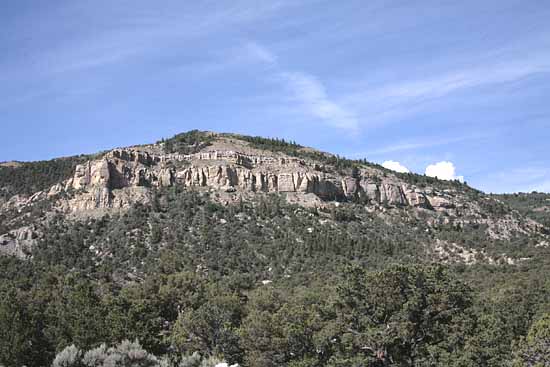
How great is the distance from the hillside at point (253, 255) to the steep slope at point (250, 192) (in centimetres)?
39

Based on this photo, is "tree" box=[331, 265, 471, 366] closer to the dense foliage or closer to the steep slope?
the dense foliage

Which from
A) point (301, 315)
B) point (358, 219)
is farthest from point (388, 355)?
point (358, 219)

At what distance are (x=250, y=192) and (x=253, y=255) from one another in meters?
27.9

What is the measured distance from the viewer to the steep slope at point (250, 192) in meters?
99.7

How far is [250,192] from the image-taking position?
361ft

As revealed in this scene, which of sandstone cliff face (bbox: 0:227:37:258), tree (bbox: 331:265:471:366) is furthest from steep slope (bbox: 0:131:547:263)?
tree (bbox: 331:265:471:366)

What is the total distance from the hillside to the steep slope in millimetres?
390

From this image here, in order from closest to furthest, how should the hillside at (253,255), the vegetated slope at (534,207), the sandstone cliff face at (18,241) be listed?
the hillside at (253,255)
the sandstone cliff face at (18,241)
the vegetated slope at (534,207)

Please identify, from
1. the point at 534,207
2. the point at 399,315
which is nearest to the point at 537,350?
Answer: the point at 399,315

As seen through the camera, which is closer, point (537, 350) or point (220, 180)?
point (537, 350)

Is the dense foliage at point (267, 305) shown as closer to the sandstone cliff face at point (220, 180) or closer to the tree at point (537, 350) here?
the tree at point (537, 350)

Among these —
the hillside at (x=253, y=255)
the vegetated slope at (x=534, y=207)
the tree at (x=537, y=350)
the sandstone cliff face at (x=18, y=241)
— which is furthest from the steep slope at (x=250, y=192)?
the tree at (x=537, y=350)

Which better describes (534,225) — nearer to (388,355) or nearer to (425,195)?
(425,195)

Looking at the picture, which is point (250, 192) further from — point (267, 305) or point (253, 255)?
point (267, 305)
